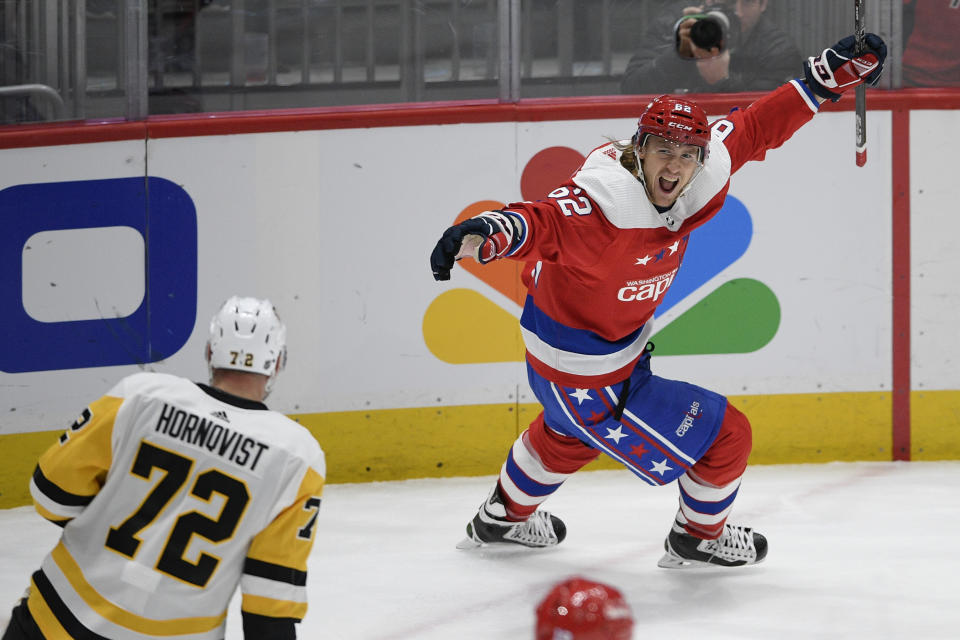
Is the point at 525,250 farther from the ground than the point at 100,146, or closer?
closer

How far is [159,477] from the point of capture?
174 cm

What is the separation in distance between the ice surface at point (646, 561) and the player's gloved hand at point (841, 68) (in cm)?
119

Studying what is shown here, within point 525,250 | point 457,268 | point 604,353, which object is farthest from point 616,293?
point 457,268

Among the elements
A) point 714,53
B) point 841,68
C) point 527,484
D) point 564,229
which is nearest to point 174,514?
point 564,229

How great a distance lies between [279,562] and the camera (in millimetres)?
1759

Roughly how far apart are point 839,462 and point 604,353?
5.25 feet

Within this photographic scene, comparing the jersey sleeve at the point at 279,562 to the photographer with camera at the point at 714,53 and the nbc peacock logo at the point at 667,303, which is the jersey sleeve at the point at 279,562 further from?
the photographer with camera at the point at 714,53

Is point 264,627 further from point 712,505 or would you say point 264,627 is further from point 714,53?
point 714,53

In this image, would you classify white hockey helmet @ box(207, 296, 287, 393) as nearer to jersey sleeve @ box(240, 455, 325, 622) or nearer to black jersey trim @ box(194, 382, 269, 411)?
black jersey trim @ box(194, 382, 269, 411)

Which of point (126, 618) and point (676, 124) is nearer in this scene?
point (126, 618)

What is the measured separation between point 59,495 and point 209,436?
234 mm

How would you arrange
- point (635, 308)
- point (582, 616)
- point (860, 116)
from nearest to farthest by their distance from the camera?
point (582, 616), point (635, 308), point (860, 116)

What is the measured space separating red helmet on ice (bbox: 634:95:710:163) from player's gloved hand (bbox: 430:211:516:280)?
43 centimetres

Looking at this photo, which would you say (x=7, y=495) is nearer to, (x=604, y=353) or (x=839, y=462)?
(x=604, y=353)
